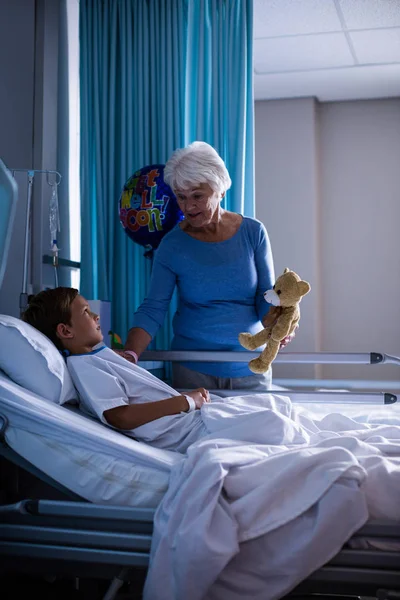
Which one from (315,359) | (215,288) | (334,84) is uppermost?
(334,84)

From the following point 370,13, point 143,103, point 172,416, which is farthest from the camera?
point 370,13

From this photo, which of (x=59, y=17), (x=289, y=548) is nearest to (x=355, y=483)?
(x=289, y=548)

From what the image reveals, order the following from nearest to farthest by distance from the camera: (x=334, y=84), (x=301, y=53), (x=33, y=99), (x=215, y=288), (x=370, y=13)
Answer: (x=215, y=288)
(x=33, y=99)
(x=370, y=13)
(x=301, y=53)
(x=334, y=84)

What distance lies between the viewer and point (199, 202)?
2.50 meters

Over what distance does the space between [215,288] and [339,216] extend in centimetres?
350

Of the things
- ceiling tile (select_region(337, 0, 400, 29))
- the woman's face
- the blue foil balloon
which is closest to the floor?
the woman's face

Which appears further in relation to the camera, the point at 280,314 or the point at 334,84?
the point at 334,84

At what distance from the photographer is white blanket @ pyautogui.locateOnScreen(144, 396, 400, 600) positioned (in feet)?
4.50

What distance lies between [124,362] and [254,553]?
2.72 ft

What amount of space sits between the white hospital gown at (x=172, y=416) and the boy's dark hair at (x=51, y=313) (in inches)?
5.3

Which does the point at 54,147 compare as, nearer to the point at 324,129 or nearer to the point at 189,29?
the point at 189,29

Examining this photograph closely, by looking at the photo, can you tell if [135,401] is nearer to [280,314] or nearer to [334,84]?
[280,314]

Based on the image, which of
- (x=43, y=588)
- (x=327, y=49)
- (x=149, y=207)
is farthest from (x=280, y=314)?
(x=327, y=49)

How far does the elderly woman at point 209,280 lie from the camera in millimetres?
2529
